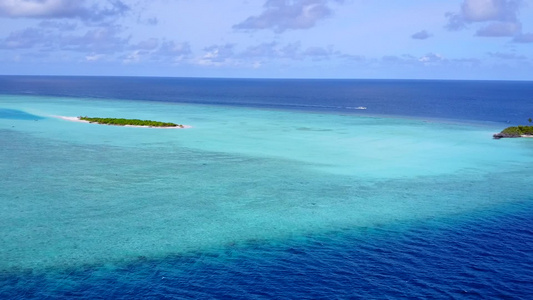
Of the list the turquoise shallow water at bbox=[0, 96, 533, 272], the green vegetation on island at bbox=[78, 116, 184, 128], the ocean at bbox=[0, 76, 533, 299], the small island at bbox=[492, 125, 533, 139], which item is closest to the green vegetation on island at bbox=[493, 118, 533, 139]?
the small island at bbox=[492, 125, 533, 139]

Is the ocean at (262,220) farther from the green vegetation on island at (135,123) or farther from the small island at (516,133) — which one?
the green vegetation on island at (135,123)

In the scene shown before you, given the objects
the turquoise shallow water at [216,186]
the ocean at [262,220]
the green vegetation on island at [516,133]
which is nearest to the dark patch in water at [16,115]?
the turquoise shallow water at [216,186]

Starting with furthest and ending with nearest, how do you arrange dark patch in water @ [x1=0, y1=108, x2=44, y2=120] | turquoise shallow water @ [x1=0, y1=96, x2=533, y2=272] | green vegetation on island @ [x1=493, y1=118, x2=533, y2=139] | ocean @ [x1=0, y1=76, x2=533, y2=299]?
→ dark patch in water @ [x1=0, y1=108, x2=44, y2=120] < green vegetation on island @ [x1=493, y1=118, x2=533, y2=139] < turquoise shallow water @ [x1=0, y1=96, x2=533, y2=272] < ocean @ [x1=0, y1=76, x2=533, y2=299]

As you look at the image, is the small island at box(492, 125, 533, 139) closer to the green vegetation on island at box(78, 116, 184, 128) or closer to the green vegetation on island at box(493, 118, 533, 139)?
the green vegetation on island at box(493, 118, 533, 139)

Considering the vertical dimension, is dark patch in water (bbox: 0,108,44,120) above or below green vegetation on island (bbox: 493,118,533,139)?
above

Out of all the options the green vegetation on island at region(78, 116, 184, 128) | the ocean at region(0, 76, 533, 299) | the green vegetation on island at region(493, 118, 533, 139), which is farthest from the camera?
the green vegetation on island at region(78, 116, 184, 128)

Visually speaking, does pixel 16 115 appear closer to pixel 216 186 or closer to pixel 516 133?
pixel 216 186

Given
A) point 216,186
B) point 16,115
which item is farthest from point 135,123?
point 216,186
